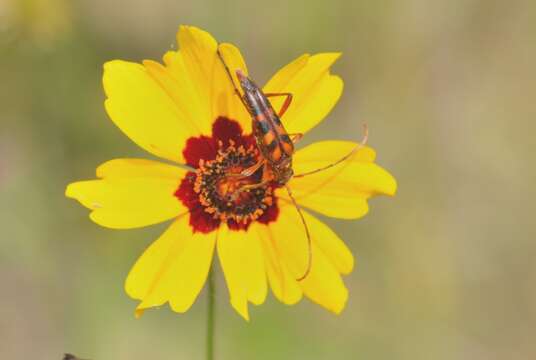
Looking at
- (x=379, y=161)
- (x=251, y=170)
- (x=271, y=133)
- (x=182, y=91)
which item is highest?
(x=182, y=91)

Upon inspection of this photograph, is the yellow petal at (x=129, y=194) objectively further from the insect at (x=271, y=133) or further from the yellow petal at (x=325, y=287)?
the yellow petal at (x=325, y=287)

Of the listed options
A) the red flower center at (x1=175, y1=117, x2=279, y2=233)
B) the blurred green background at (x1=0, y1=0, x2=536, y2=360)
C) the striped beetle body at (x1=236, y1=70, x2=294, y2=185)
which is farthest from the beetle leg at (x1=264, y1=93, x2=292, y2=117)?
the blurred green background at (x1=0, y1=0, x2=536, y2=360)

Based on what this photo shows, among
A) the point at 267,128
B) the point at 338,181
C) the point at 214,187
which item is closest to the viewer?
the point at 267,128

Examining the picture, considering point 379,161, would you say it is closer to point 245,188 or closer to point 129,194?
point 245,188

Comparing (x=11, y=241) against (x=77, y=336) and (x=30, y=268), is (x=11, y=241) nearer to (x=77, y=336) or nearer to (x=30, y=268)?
(x=30, y=268)

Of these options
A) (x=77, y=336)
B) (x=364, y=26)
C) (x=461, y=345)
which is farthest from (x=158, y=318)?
(x=364, y=26)

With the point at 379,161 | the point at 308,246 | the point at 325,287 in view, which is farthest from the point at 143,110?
the point at 379,161
